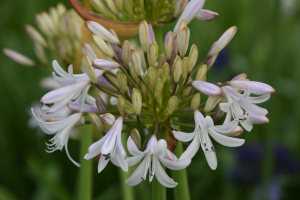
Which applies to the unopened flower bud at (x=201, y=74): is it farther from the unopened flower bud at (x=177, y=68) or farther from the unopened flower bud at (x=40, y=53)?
the unopened flower bud at (x=40, y=53)

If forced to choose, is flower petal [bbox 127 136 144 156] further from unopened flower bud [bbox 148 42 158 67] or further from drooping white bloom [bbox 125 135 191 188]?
unopened flower bud [bbox 148 42 158 67]

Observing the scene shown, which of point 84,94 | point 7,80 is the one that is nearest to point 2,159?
point 7,80

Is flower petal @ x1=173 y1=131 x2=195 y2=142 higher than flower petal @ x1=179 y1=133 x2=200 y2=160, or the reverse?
flower petal @ x1=173 y1=131 x2=195 y2=142

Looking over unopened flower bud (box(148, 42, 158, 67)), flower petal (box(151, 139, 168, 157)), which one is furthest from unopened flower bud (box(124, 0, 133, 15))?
flower petal (box(151, 139, 168, 157))

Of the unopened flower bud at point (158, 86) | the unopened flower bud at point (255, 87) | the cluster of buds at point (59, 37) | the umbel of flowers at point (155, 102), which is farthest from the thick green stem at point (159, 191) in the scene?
the cluster of buds at point (59, 37)

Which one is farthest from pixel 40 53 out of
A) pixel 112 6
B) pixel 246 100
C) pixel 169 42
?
pixel 246 100

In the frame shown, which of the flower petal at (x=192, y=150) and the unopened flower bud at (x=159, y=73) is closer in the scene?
the flower petal at (x=192, y=150)
